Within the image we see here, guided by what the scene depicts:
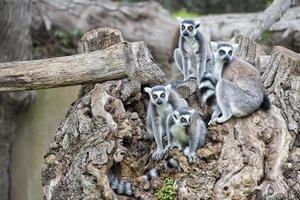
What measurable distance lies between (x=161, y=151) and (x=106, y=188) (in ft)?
2.38

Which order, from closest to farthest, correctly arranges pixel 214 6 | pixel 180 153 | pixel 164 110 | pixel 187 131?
pixel 180 153 → pixel 187 131 → pixel 164 110 → pixel 214 6

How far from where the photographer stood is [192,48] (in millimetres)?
7812

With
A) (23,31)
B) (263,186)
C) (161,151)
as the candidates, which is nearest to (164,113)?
(161,151)

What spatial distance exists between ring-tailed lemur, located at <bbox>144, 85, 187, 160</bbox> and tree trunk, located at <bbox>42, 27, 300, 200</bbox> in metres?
0.12

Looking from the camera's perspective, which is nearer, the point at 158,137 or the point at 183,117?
the point at 183,117

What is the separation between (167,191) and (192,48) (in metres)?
2.07

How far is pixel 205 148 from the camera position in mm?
6410

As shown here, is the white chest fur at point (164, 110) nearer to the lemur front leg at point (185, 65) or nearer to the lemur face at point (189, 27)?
the lemur front leg at point (185, 65)

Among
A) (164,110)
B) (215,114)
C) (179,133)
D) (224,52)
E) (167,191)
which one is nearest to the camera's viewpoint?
(167,191)

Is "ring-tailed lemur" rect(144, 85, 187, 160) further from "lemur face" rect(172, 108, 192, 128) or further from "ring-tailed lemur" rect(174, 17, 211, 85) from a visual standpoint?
"ring-tailed lemur" rect(174, 17, 211, 85)

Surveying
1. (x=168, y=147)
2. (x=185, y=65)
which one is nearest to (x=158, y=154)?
(x=168, y=147)

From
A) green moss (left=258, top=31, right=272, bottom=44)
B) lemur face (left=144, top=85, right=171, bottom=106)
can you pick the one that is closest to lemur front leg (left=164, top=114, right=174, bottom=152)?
lemur face (left=144, top=85, right=171, bottom=106)

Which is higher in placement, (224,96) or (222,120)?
(224,96)

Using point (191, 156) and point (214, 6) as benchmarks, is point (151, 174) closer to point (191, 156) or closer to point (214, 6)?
point (191, 156)
